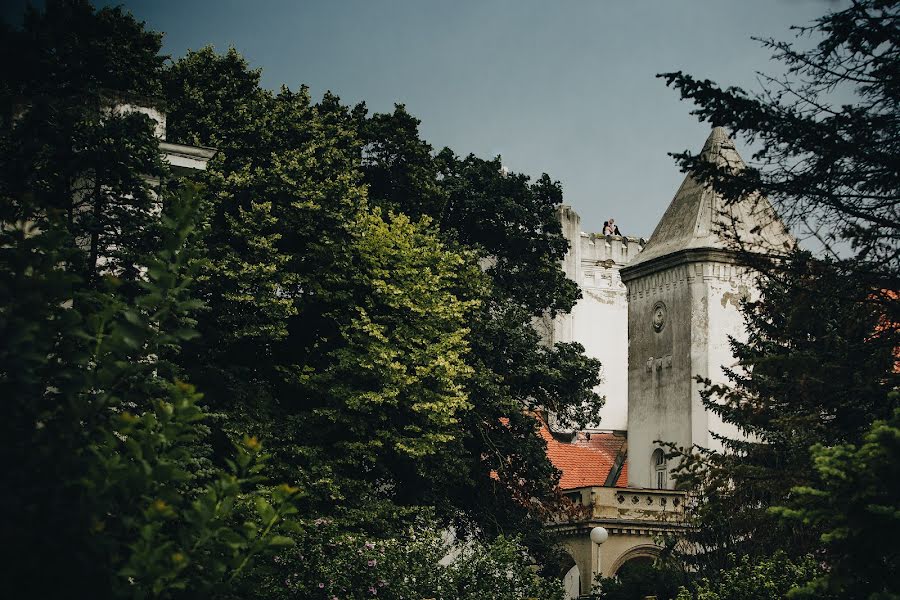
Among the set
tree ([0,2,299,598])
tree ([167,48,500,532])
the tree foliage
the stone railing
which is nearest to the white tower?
the stone railing

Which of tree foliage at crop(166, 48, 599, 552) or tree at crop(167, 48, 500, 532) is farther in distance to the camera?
tree foliage at crop(166, 48, 599, 552)

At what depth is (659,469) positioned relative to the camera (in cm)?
4775

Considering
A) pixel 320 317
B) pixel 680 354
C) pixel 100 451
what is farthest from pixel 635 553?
pixel 100 451

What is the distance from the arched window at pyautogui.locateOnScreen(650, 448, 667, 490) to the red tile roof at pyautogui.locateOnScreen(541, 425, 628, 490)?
3430 mm

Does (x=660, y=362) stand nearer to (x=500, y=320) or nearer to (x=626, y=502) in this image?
(x=626, y=502)

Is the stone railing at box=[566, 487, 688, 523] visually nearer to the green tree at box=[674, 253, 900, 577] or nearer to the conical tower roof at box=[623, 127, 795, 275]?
the conical tower roof at box=[623, 127, 795, 275]

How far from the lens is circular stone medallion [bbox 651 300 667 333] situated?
48844mm

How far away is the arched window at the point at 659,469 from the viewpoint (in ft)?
156

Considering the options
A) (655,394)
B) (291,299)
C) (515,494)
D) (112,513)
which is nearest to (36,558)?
(112,513)

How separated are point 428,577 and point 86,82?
1308cm

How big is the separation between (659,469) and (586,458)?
7048mm

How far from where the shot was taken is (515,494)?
35.1 metres

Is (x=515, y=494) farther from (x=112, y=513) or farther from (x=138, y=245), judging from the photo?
(x=112, y=513)

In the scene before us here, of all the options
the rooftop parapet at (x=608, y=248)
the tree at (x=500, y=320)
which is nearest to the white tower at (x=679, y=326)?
the tree at (x=500, y=320)
